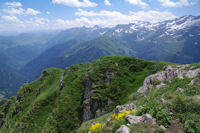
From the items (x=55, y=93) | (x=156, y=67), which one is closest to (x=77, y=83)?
(x=55, y=93)

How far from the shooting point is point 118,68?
194ft

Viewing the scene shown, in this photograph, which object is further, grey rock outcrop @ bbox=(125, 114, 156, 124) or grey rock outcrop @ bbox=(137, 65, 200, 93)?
grey rock outcrop @ bbox=(137, 65, 200, 93)

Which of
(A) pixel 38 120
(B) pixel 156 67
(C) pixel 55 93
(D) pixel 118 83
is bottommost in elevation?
(A) pixel 38 120

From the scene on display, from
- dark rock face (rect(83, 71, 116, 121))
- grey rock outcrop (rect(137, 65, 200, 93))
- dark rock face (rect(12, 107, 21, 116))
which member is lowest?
dark rock face (rect(12, 107, 21, 116))

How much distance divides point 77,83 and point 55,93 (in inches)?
557

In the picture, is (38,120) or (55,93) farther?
(55,93)

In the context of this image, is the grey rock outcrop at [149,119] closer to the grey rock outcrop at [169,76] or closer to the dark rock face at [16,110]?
the grey rock outcrop at [169,76]

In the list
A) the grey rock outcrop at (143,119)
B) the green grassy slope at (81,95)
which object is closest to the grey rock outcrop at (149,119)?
the grey rock outcrop at (143,119)

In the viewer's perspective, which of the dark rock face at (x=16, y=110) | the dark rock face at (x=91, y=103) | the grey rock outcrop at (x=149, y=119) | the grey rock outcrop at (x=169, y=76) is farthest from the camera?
the dark rock face at (x=16, y=110)

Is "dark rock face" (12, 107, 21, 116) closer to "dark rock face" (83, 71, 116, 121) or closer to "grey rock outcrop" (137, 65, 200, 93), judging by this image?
"dark rock face" (83, 71, 116, 121)

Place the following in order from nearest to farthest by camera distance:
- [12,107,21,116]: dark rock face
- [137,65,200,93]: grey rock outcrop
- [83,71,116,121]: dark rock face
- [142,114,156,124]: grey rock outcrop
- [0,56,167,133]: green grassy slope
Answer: [142,114,156,124]: grey rock outcrop, [137,65,200,93]: grey rock outcrop, [83,71,116,121]: dark rock face, [0,56,167,133]: green grassy slope, [12,107,21,116]: dark rock face

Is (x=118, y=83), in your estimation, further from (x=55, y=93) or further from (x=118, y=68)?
(x=55, y=93)

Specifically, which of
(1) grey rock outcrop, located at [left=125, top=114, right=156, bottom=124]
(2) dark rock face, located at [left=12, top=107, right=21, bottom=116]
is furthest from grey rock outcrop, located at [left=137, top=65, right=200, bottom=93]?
(2) dark rock face, located at [left=12, top=107, right=21, bottom=116]

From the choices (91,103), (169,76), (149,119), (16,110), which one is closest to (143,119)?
(149,119)
